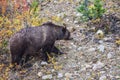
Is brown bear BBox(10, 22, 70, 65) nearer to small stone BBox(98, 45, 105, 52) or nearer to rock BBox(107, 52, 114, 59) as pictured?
small stone BBox(98, 45, 105, 52)

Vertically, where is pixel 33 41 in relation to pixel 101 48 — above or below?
above

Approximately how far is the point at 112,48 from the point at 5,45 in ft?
9.21

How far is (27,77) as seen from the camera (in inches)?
290

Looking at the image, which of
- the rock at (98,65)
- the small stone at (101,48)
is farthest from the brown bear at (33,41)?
the rock at (98,65)

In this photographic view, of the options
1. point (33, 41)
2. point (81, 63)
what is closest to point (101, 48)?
point (81, 63)

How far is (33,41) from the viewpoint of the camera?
24.8 ft

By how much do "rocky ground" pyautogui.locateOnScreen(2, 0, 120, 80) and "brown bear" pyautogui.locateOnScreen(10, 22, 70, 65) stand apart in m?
0.29

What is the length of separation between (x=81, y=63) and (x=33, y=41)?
1.25 meters

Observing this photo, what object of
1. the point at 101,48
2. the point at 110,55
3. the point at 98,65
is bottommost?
the point at 98,65

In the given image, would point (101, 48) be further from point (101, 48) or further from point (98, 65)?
point (98, 65)

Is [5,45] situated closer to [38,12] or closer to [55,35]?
[55,35]

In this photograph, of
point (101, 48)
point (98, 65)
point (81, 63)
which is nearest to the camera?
point (98, 65)

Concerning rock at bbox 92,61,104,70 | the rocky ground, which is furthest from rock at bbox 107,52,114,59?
rock at bbox 92,61,104,70

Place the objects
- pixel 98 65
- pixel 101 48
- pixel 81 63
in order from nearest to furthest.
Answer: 1. pixel 98 65
2. pixel 81 63
3. pixel 101 48
